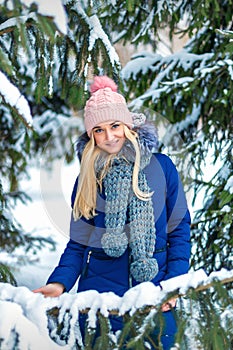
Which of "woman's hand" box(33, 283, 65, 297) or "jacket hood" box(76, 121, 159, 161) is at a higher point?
"jacket hood" box(76, 121, 159, 161)

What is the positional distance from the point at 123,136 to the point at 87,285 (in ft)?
1.82

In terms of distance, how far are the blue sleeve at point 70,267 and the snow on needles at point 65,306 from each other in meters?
0.60

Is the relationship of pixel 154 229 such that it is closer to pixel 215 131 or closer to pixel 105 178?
pixel 105 178

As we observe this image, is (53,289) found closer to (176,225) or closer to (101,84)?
(176,225)

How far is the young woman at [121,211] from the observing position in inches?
94.9

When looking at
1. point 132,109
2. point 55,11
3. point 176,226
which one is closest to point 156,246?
point 176,226

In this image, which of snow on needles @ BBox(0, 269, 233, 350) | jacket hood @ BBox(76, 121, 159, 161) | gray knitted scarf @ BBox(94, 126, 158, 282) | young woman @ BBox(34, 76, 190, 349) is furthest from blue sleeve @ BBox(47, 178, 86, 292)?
snow on needles @ BBox(0, 269, 233, 350)

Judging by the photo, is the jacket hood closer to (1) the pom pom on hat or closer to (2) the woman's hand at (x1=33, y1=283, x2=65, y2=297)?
(1) the pom pom on hat

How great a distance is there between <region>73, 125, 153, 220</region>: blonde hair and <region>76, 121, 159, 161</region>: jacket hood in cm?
2

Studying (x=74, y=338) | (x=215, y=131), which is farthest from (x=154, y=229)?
(x=215, y=131)

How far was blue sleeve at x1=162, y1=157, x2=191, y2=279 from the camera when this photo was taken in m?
2.44

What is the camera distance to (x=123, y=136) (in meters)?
2.53

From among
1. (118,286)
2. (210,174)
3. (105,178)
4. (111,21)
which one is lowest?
(118,286)

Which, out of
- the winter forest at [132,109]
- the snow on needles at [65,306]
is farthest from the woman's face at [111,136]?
the snow on needles at [65,306]
